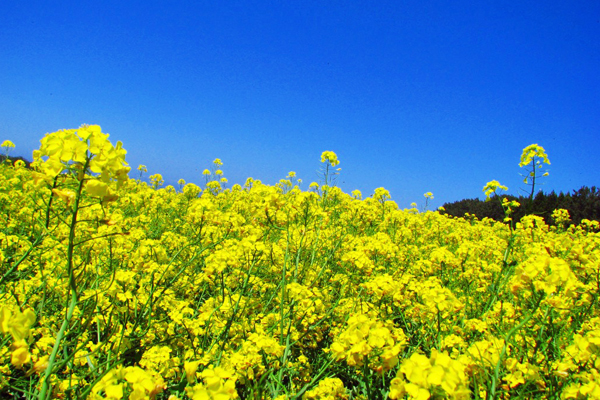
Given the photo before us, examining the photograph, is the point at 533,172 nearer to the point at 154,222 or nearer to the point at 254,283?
the point at 254,283

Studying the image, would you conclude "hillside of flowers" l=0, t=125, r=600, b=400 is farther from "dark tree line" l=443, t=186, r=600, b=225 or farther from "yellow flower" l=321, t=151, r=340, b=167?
"dark tree line" l=443, t=186, r=600, b=225

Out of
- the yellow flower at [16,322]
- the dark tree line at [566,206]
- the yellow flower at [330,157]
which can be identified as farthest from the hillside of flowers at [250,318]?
the dark tree line at [566,206]

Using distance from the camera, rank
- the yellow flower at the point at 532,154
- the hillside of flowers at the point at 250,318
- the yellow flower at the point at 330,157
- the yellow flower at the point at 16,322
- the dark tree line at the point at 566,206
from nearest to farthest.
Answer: the yellow flower at the point at 16,322, the hillside of flowers at the point at 250,318, the yellow flower at the point at 532,154, the yellow flower at the point at 330,157, the dark tree line at the point at 566,206

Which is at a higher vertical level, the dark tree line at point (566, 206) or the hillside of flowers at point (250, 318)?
the dark tree line at point (566, 206)

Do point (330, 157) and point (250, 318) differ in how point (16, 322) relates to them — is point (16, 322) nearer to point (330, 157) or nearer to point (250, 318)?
point (250, 318)

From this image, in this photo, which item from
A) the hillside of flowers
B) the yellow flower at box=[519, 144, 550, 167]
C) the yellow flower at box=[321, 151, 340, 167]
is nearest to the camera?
the hillside of flowers

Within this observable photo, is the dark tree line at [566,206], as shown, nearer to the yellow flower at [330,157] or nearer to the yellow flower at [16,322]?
the yellow flower at [330,157]

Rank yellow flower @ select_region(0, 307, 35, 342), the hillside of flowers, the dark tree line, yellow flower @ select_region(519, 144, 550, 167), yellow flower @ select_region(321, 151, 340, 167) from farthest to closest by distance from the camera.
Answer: the dark tree line < yellow flower @ select_region(321, 151, 340, 167) < yellow flower @ select_region(519, 144, 550, 167) < the hillside of flowers < yellow flower @ select_region(0, 307, 35, 342)

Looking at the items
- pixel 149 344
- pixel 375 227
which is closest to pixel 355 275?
pixel 149 344

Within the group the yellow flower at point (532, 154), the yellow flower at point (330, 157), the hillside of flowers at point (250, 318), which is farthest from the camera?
the yellow flower at point (330, 157)

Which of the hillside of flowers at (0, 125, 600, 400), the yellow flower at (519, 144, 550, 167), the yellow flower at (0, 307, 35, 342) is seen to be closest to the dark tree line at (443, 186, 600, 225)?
the yellow flower at (519, 144, 550, 167)

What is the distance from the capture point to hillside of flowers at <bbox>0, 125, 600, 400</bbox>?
1079 mm

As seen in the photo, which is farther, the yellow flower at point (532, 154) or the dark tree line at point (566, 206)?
the dark tree line at point (566, 206)

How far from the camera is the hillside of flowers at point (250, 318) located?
1.08 m
